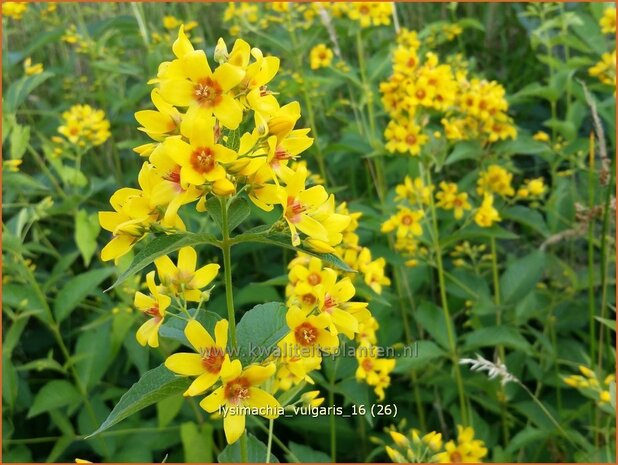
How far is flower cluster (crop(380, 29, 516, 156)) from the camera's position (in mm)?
2160

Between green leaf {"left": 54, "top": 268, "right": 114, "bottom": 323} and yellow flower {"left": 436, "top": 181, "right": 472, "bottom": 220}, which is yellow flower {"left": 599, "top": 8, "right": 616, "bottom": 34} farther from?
green leaf {"left": 54, "top": 268, "right": 114, "bottom": 323}

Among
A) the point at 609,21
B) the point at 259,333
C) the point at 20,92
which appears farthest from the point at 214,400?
the point at 609,21

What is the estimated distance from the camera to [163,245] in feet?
3.43

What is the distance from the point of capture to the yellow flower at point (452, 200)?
90.7 inches

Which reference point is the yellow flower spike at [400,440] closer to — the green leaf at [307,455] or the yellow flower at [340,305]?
the yellow flower at [340,305]

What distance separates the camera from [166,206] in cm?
106

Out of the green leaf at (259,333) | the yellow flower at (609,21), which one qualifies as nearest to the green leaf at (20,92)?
the green leaf at (259,333)

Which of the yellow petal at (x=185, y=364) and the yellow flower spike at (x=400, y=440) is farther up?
the yellow petal at (x=185, y=364)

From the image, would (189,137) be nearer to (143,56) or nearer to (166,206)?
(166,206)

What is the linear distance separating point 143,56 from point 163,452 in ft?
7.25

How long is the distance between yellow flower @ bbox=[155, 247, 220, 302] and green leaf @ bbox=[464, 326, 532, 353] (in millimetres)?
1060

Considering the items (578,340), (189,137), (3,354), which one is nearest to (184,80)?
(189,137)

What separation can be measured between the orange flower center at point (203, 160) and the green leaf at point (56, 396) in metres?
1.40

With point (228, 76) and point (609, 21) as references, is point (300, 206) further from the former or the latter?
point (609, 21)
